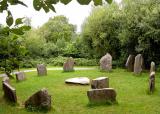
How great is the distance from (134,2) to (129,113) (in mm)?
16742

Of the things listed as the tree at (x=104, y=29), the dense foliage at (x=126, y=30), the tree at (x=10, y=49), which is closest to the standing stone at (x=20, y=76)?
the dense foliage at (x=126, y=30)

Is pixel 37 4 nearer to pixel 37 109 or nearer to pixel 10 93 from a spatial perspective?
pixel 37 109

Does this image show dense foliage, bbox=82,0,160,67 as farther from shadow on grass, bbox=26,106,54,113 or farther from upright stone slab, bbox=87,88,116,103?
shadow on grass, bbox=26,106,54,113

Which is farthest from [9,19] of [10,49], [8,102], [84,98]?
[84,98]

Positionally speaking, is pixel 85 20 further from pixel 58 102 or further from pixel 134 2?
pixel 58 102

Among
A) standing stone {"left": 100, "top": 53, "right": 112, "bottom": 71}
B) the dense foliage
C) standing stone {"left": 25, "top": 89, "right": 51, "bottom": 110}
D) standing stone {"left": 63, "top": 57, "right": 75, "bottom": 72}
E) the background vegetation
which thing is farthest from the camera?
standing stone {"left": 63, "top": 57, "right": 75, "bottom": 72}

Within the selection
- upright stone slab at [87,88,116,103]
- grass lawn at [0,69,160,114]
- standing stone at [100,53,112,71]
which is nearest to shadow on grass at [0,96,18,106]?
grass lawn at [0,69,160,114]

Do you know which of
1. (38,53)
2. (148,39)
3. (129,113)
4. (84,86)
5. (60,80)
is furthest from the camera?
(38,53)

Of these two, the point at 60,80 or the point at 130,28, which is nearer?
the point at 60,80

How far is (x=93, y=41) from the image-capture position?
30.6 meters

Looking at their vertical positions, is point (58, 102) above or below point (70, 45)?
below

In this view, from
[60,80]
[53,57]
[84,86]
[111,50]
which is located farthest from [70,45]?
[84,86]

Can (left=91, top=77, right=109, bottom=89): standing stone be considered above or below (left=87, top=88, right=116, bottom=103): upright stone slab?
above

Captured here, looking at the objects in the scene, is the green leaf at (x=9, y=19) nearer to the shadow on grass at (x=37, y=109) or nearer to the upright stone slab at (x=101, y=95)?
the shadow on grass at (x=37, y=109)
